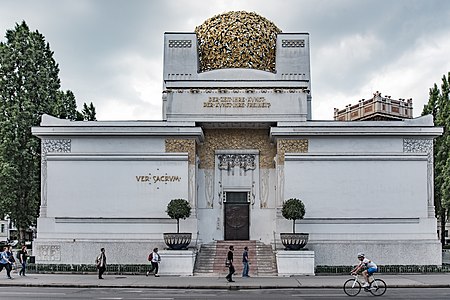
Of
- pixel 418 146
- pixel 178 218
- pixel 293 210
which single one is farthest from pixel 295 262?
pixel 418 146

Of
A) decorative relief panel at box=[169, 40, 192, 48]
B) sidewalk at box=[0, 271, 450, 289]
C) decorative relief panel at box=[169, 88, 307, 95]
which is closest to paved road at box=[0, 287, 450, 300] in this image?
sidewalk at box=[0, 271, 450, 289]

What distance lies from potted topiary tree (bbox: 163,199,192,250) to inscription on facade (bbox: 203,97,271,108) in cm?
525

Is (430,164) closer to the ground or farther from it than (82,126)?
closer to the ground

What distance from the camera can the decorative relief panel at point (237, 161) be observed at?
101 ft

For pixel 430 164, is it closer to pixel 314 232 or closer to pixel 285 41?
pixel 314 232

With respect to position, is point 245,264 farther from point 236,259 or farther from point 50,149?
point 50,149

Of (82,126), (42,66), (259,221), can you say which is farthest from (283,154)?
(42,66)

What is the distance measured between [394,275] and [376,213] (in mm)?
3449

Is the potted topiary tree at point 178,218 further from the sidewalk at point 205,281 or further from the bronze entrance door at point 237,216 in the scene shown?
the bronze entrance door at point 237,216

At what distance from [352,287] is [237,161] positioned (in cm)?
1251

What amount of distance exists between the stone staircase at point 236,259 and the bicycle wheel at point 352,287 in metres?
6.20

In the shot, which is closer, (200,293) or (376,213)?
(200,293)

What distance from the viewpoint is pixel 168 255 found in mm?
26406

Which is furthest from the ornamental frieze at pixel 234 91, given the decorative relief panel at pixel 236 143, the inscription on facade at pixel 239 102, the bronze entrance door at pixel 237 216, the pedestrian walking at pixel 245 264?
the pedestrian walking at pixel 245 264
